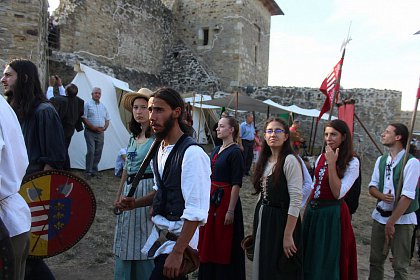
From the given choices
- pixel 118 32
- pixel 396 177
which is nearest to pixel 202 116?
pixel 118 32

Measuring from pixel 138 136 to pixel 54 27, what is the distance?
30.8 ft

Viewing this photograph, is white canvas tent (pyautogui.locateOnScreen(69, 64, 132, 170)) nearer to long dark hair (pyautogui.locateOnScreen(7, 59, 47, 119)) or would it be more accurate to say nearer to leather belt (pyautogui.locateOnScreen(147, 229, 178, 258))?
long dark hair (pyautogui.locateOnScreen(7, 59, 47, 119))

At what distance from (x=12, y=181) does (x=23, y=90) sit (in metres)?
1.09

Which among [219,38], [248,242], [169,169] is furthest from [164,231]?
[219,38]

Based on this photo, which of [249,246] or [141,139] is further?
[249,246]

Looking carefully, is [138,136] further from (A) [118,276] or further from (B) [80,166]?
(B) [80,166]

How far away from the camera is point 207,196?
1.94 m

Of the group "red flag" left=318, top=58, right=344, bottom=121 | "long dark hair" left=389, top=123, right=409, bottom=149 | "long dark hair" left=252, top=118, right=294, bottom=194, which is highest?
"red flag" left=318, top=58, right=344, bottom=121

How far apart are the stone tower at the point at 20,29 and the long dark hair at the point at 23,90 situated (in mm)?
4668

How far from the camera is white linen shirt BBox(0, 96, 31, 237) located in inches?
67.6

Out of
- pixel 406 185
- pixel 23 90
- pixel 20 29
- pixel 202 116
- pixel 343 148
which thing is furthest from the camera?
pixel 202 116

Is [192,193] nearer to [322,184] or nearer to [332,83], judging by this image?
[322,184]

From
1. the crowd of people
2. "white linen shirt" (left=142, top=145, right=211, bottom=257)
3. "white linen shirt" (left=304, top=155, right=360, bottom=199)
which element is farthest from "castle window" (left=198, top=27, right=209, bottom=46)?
"white linen shirt" (left=142, top=145, right=211, bottom=257)

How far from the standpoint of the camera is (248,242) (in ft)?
10.5
